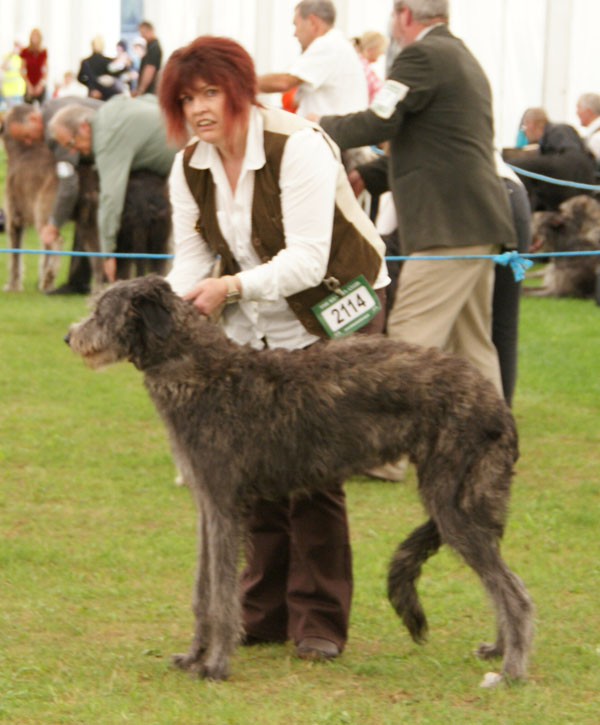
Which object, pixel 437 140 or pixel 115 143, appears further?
pixel 115 143

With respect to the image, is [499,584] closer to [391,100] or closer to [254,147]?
[254,147]

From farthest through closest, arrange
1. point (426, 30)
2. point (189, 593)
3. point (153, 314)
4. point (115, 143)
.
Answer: point (115, 143), point (426, 30), point (189, 593), point (153, 314)

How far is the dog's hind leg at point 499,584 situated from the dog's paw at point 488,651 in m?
0.21

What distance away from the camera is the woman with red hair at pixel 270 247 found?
4.02 meters

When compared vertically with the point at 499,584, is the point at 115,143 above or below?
above

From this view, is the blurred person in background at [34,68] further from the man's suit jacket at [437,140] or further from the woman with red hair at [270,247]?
the woman with red hair at [270,247]

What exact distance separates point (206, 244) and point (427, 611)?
1650 mm

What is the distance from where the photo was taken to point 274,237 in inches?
163

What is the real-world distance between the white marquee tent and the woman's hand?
43.3ft

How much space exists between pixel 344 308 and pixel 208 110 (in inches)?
30.6

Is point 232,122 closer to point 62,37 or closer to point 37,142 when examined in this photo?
point 37,142

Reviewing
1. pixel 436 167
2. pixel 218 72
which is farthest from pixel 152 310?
pixel 436 167

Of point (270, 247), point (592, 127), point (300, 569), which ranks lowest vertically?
point (300, 569)

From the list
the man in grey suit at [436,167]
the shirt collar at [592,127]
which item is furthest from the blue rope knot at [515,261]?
the shirt collar at [592,127]
